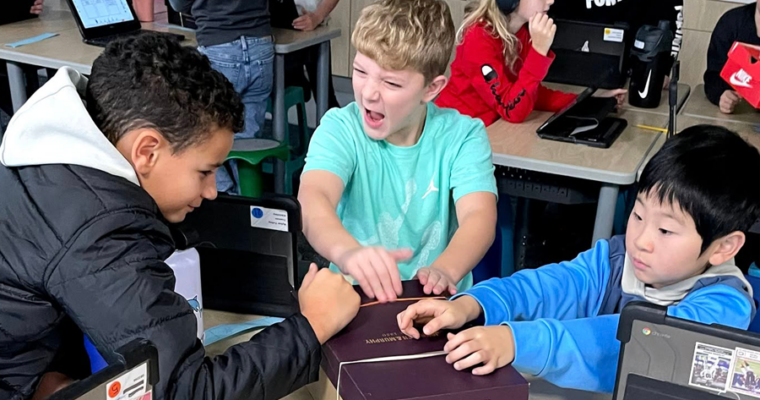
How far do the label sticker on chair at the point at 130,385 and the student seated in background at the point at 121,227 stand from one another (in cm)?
7

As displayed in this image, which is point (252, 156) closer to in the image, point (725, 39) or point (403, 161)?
point (403, 161)

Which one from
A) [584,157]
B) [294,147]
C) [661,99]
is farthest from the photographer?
[294,147]

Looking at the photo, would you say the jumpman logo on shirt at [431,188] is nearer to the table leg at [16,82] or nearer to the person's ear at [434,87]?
the person's ear at [434,87]

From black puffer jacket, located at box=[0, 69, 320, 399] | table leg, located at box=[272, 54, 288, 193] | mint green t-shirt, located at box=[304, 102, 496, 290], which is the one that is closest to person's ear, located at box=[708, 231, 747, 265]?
mint green t-shirt, located at box=[304, 102, 496, 290]

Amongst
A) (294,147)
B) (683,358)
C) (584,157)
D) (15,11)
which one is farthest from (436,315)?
(15,11)

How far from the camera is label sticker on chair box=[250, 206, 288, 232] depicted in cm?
131

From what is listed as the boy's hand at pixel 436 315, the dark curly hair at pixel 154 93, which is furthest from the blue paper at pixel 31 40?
the boy's hand at pixel 436 315

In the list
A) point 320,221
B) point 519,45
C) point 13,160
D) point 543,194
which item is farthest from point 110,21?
point 13,160

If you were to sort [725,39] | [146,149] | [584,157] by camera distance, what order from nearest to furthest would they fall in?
1. [146,149]
2. [584,157]
3. [725,39]

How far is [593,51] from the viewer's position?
255cm

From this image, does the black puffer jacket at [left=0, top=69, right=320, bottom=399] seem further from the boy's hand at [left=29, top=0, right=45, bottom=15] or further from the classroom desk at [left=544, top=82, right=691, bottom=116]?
the boy's hand at [left=29, top=0, right=45, bottom=15]

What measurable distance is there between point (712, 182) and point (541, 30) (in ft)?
3.71

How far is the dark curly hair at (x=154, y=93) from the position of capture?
101 cm

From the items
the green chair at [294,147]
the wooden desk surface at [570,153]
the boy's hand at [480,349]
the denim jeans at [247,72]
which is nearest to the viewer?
the boy's hand at [480,349]
